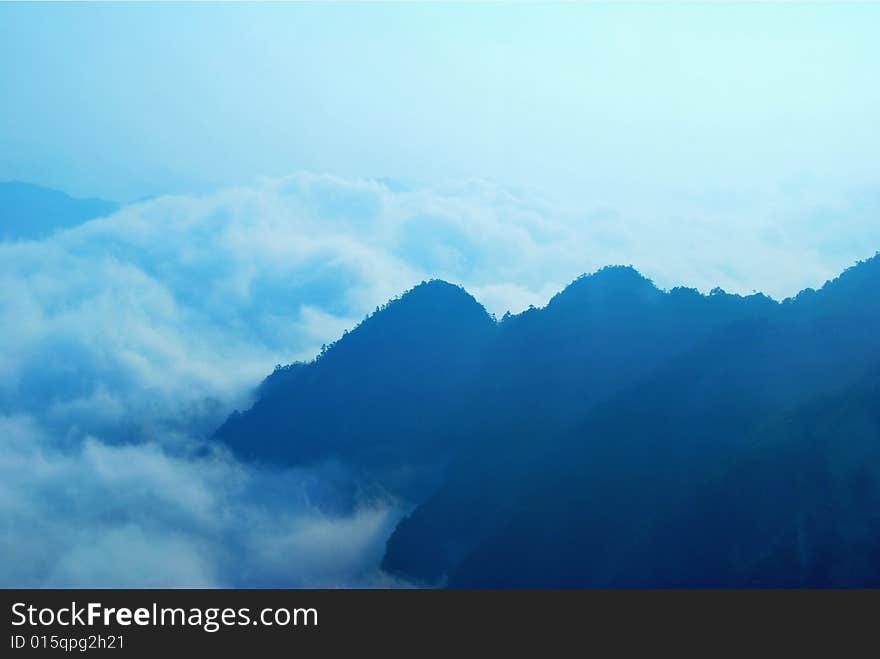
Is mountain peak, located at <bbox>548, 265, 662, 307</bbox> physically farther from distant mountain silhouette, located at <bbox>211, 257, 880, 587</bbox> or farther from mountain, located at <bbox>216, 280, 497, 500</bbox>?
mountain, located at <bbox>216, 280, 497, 500</bbox>

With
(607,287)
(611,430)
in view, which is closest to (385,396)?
(611,430)

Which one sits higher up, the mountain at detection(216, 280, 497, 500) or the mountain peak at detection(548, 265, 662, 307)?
the mountain peak at detection(548, 265, 662, 307)

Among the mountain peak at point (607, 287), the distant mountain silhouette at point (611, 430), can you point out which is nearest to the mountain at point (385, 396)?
the distant mountain silhouette at point (611, 430)

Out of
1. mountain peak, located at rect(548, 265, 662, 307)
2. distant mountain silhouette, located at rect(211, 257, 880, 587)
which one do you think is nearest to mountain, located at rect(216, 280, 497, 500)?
distant mountain silhouette, located at rect(211, 257, 880, 587)

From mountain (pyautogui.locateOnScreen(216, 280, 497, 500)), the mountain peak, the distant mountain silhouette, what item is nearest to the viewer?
the distant mountain silhouette

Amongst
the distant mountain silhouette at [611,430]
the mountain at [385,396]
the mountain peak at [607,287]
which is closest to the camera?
the distant mountain silhouette at [611,430]

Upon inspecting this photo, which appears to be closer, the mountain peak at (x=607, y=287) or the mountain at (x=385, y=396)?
the mountain at (x=385, y=396)

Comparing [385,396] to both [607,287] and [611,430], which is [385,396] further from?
[607,287]

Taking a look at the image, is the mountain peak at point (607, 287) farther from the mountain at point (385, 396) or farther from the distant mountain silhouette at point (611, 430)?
the mountain at point (385, 396)
